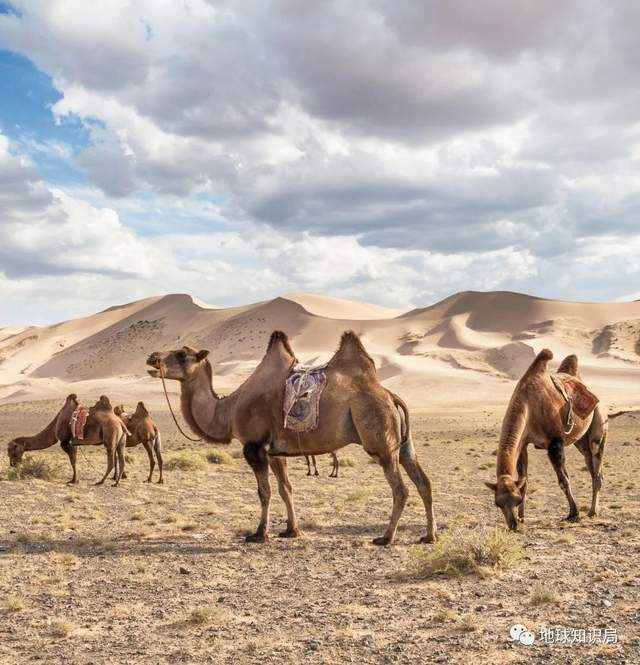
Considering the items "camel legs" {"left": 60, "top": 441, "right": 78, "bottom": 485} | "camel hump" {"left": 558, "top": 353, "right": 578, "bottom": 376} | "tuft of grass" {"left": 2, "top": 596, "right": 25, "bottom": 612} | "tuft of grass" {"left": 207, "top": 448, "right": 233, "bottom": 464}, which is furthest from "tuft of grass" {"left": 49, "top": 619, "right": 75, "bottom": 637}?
"tuft of grass" {"left": 207, "top": 448, "right": 233, "bottom": 464}

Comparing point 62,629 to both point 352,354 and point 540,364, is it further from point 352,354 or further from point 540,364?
point 540,364

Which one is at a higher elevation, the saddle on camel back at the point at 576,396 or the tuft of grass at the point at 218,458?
the saddle on camel back at the point at 576,396

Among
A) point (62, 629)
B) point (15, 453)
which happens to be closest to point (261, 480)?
point (62, 629)

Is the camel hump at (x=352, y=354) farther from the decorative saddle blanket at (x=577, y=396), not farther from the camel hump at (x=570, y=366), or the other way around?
the camel hump at (x=570, y=366)

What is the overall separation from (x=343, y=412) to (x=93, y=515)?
5.35 metres

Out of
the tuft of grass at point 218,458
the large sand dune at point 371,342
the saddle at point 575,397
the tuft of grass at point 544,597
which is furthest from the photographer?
the large sand dune at point 371,342

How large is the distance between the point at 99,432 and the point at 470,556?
34.8 ft

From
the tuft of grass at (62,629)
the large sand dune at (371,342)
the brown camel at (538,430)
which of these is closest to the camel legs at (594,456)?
the brown camel at (538,430)

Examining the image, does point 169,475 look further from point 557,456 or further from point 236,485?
point 557,456

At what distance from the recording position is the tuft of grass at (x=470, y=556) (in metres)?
8.34

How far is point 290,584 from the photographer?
8.19 metres

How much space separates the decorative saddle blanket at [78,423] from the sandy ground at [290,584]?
155 cm

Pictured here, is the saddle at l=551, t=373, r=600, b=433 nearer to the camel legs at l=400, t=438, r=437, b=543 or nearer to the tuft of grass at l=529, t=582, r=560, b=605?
the camel legs at l=400, t=438, r=437, b=543

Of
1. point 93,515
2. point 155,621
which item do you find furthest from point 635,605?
point 93,515
